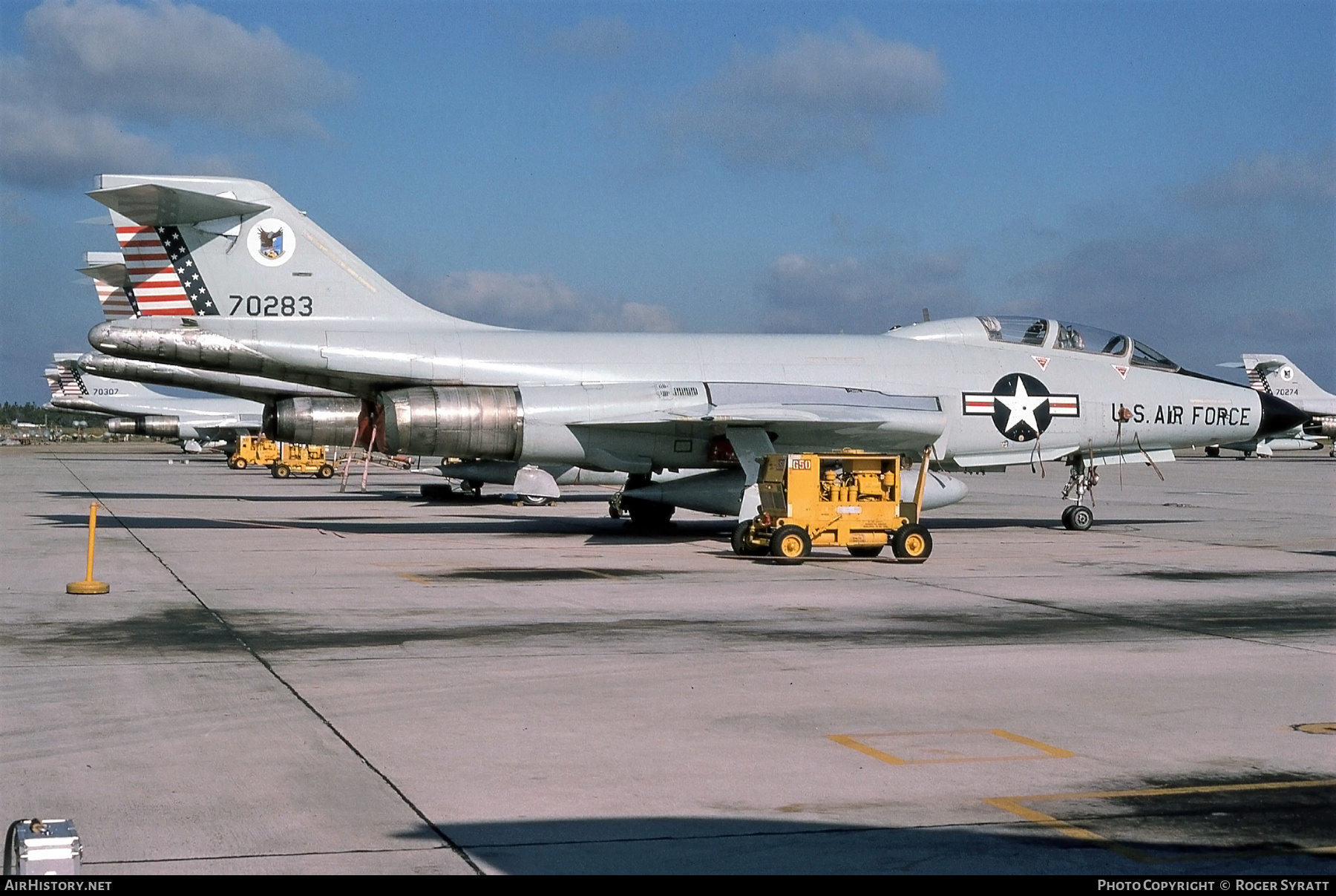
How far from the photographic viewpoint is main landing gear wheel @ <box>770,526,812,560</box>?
16.8m

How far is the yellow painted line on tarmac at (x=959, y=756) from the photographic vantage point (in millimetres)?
6688

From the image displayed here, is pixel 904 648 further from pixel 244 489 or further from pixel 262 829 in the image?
pixel 244 489

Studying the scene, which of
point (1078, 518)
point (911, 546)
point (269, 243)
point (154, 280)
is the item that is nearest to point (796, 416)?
point (911, 546)

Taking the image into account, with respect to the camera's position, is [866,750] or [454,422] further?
[454,422]

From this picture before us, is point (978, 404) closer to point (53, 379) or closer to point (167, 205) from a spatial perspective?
point (167, 205)

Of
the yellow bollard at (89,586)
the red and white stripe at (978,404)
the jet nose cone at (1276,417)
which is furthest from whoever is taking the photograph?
the jet nose cone at (1276,417)

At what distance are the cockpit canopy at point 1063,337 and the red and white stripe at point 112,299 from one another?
1779 centimetres

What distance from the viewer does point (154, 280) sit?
1944cm

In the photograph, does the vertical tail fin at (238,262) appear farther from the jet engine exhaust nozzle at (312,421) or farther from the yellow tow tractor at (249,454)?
the yellow tow tractor at (249,454)

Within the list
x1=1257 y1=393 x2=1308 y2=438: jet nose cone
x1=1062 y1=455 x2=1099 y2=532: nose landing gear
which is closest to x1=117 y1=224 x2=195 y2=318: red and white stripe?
x1=1062 y1=455 x2=1099 y2=532: nose landing gear

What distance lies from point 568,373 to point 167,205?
6312mm

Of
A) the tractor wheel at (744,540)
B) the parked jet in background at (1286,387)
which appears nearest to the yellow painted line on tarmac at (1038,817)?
the tractor wheel at (744,540)

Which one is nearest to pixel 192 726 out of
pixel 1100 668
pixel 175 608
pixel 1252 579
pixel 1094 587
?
pixel 175 608

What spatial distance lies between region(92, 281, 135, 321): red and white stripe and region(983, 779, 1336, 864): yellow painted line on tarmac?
83.4 ft
